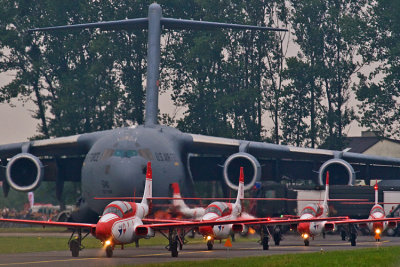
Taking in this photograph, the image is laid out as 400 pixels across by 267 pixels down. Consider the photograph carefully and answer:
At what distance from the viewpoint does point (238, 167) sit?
4025 centimetres

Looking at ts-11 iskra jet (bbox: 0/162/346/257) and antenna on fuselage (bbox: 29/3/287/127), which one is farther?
antenna on fuselage (bbox: 29/3/287/127)

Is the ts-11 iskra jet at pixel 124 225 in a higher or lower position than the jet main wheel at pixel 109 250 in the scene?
higher

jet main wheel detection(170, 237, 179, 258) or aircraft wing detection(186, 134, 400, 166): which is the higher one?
aircraft wing detection(186, 134, 400, 166)

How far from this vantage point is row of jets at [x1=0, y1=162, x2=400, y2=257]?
24.6 metres

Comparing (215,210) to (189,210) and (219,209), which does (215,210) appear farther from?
(189,210)

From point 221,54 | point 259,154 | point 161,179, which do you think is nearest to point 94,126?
point 221,54

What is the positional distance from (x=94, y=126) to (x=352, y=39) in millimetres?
20233

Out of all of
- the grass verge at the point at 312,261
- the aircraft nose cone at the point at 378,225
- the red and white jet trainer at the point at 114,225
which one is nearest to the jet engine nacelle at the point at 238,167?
the aircraft nose cone at the point at 378,225

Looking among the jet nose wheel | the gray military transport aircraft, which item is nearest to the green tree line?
the gray military transport aircraft

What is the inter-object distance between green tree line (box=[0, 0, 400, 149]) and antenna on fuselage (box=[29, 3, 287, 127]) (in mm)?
20195

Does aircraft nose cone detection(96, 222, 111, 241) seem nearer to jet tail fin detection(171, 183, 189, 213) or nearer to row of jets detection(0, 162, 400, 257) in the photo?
row of jets detection(0, 162, 400, 257)

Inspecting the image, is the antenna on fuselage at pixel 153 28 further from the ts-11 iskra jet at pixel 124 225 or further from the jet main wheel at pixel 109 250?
the jet main wheel at pixel 109 250

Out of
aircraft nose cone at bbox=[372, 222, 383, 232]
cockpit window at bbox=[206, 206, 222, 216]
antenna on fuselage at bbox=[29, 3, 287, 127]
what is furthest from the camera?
antenna on fuselage at bbox=[29, 3, 287, 127]

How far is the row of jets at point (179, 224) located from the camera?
24.6m
